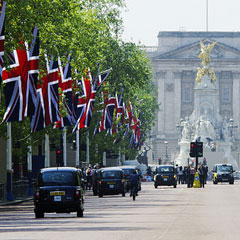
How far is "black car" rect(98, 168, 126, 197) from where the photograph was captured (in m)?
61.6

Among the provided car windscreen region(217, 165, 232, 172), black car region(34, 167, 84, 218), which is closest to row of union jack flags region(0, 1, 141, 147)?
black car region(34, 167, 84, 218)

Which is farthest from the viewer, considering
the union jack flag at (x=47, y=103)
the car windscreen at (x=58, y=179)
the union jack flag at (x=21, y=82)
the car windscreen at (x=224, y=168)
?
the car windscreen at (x=224, y=168)

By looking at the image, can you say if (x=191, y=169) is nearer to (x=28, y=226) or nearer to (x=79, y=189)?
(x=79, y=189)

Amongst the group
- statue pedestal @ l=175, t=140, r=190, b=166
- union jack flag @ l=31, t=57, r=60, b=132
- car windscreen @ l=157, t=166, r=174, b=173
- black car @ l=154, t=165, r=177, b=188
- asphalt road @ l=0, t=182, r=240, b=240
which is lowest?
asphalt road @ l=0, t=182, r=240, b=240

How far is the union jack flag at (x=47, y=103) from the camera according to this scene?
49781mm

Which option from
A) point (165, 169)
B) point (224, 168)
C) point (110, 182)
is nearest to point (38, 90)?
point (110, 182)

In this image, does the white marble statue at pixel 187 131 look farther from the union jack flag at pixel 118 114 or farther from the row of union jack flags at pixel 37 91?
the row of union jack flags at pixel 37 91

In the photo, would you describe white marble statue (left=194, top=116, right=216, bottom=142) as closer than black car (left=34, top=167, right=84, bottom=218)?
No

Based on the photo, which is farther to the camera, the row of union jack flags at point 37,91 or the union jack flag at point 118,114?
the union jack flag at point 118,114

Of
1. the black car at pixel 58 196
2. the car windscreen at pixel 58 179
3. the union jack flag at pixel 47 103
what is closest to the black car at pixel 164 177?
the union jack flag at pixel 47 103

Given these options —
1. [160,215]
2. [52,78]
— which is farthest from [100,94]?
[160,215]

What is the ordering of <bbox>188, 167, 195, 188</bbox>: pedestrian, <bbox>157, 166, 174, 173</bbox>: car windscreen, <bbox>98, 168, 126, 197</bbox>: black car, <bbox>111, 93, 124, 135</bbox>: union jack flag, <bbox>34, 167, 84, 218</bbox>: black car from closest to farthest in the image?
<bbox>34, 167, 84, 218</bbox>: black car
<bbox>98, 168, 126, 197</bbox>: black car
<bbox>111, 93, 124, 135</bbox>: union jack flag
<bbox>157, 166, 174, 173</bbox>: car windscreen
<bbox>188, 167, 195, 188</bbox>: pedestrian

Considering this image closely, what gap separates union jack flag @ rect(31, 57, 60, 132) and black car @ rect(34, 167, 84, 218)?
42.4 feet

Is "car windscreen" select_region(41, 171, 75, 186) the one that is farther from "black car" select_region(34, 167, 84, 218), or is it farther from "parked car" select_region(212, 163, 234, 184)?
"parked car" select_region(212, 163, 234, 184)
